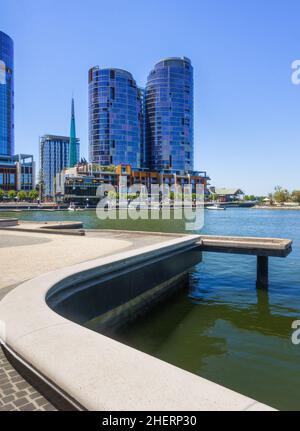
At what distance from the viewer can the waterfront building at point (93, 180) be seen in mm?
166375

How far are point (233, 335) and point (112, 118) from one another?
617ft

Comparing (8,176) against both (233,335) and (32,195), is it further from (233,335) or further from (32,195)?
(233,335)

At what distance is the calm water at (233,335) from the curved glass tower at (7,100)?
18672cm

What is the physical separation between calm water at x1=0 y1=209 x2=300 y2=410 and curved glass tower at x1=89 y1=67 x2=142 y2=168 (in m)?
177

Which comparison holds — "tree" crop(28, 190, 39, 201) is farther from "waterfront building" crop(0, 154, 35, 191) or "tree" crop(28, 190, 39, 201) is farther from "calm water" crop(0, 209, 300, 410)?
"calm water" crop(0, 209, 300, 410)

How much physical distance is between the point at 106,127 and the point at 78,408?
193m

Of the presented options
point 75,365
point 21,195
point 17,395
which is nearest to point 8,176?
point 21,195

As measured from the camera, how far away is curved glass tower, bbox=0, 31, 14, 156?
585 ft

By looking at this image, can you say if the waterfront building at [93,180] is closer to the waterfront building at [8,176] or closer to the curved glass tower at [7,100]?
the waterfront building at [8,176]

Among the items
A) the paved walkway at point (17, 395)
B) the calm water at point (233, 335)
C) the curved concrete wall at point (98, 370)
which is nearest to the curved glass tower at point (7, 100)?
the calm water at point (233, 335)

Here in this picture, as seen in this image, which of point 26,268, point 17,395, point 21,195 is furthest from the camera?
point 21,195

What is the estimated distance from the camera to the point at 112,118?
188625mm

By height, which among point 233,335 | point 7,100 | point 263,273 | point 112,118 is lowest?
point 233,335

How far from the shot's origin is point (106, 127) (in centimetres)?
18862
